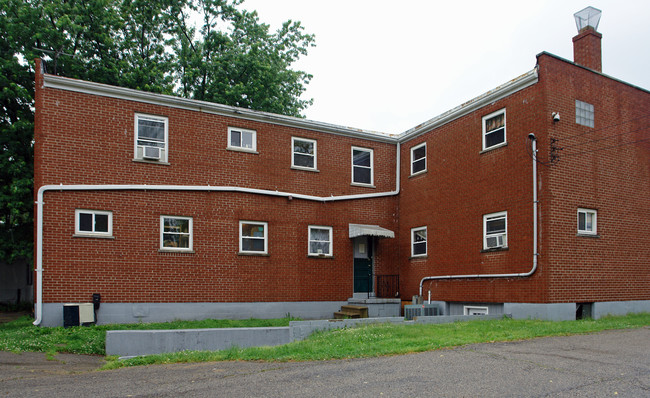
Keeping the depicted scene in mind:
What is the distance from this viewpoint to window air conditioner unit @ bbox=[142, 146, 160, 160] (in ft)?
49.9

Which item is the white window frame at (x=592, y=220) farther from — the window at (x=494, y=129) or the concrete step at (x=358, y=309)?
the concrete step at (x=358, y=309)

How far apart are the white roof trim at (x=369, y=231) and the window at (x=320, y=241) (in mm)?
843

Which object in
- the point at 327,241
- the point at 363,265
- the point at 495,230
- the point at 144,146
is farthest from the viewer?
the point at 363,265

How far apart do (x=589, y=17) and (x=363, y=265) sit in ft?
35.3

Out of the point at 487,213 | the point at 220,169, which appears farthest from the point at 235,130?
the point at 487,213

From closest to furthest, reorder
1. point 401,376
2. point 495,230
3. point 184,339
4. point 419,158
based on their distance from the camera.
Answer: point 401,376 < point 184,339 < point 495,230 < point 419,158

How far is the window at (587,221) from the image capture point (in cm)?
1419

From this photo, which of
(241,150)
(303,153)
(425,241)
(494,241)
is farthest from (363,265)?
(241,150)

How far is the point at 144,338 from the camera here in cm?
1131

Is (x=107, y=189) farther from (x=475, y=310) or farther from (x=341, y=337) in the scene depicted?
(x=475, y=310)

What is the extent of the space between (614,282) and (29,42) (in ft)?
72.6

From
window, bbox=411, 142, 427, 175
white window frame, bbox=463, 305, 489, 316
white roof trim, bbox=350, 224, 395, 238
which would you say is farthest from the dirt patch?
window, bbox=411, 142, 427, 175

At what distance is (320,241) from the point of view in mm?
17812

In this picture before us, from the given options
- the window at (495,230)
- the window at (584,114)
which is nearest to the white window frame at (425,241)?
the window at (495,230)
